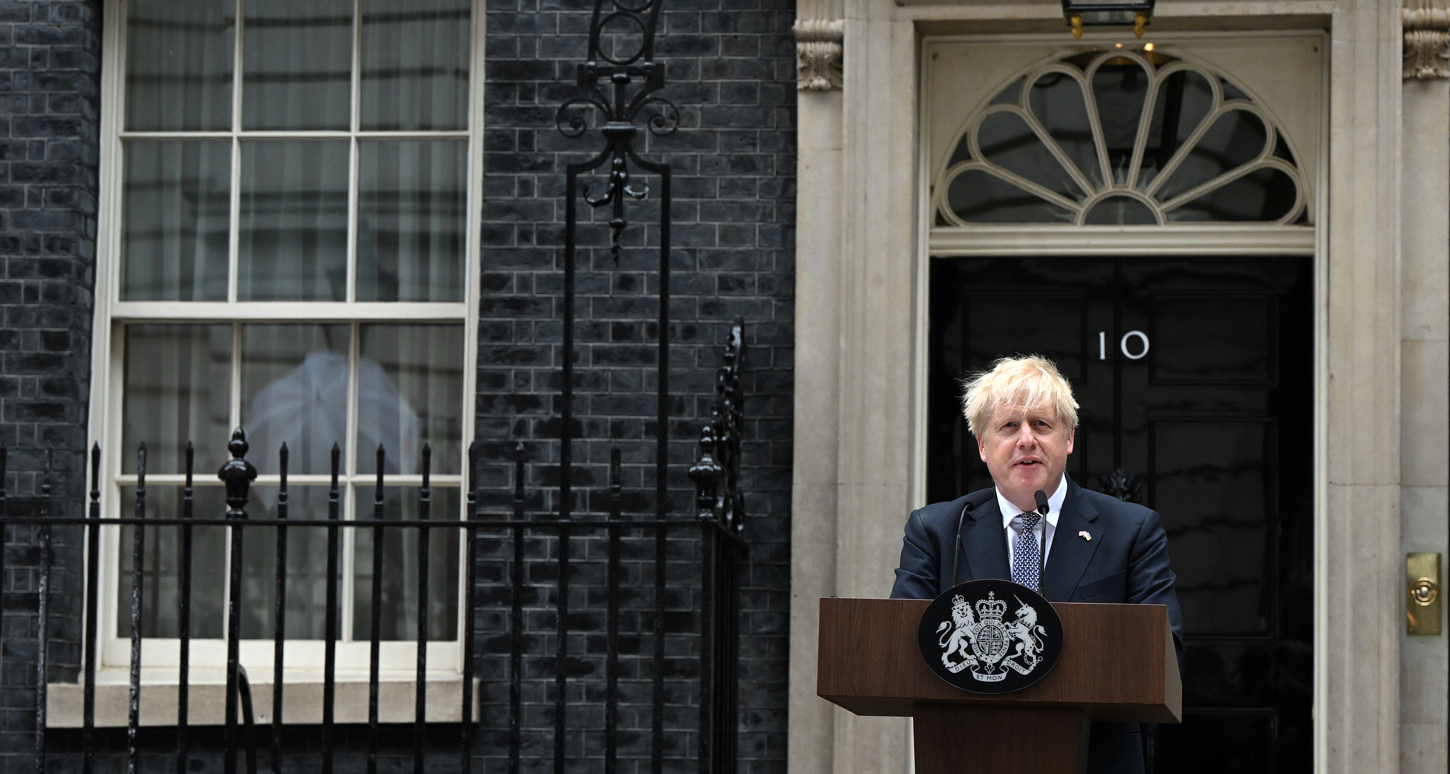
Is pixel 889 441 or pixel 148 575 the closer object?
pixel 889 441

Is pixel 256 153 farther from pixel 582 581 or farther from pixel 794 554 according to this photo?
pixel 794 554

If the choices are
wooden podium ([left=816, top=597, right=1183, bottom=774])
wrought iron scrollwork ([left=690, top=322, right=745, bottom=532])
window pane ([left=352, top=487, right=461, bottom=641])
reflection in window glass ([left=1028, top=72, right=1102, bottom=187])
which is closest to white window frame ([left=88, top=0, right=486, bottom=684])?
window pane ([left=352, top=487, right=461, bottom=641])

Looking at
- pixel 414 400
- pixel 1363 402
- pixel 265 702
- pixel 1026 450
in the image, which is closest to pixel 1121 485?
pixel 1363 402

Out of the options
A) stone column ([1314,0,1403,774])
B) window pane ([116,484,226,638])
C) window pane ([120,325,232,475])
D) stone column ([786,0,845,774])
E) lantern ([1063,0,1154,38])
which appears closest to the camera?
lantern ([1063,0,1154,38])

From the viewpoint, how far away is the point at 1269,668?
6.66m

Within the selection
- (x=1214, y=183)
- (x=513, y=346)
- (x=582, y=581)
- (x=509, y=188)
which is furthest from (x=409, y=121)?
(x=1214, y=183)

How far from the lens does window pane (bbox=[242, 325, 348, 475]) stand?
280 inches

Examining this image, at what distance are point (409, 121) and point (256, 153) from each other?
615mm

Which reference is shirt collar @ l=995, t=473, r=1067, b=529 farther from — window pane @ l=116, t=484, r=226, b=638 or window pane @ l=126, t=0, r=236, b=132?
window pane @ l=126, t=0, r=236, b=132

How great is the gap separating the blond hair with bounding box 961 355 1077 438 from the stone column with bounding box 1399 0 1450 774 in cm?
283

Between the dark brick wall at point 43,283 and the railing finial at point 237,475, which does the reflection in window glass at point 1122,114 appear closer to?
the railing finial at point 237,475

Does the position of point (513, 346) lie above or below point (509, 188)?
below

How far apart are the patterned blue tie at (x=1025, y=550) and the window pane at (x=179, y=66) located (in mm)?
4376

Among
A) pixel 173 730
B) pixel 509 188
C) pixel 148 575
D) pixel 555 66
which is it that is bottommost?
pixel 173 730
